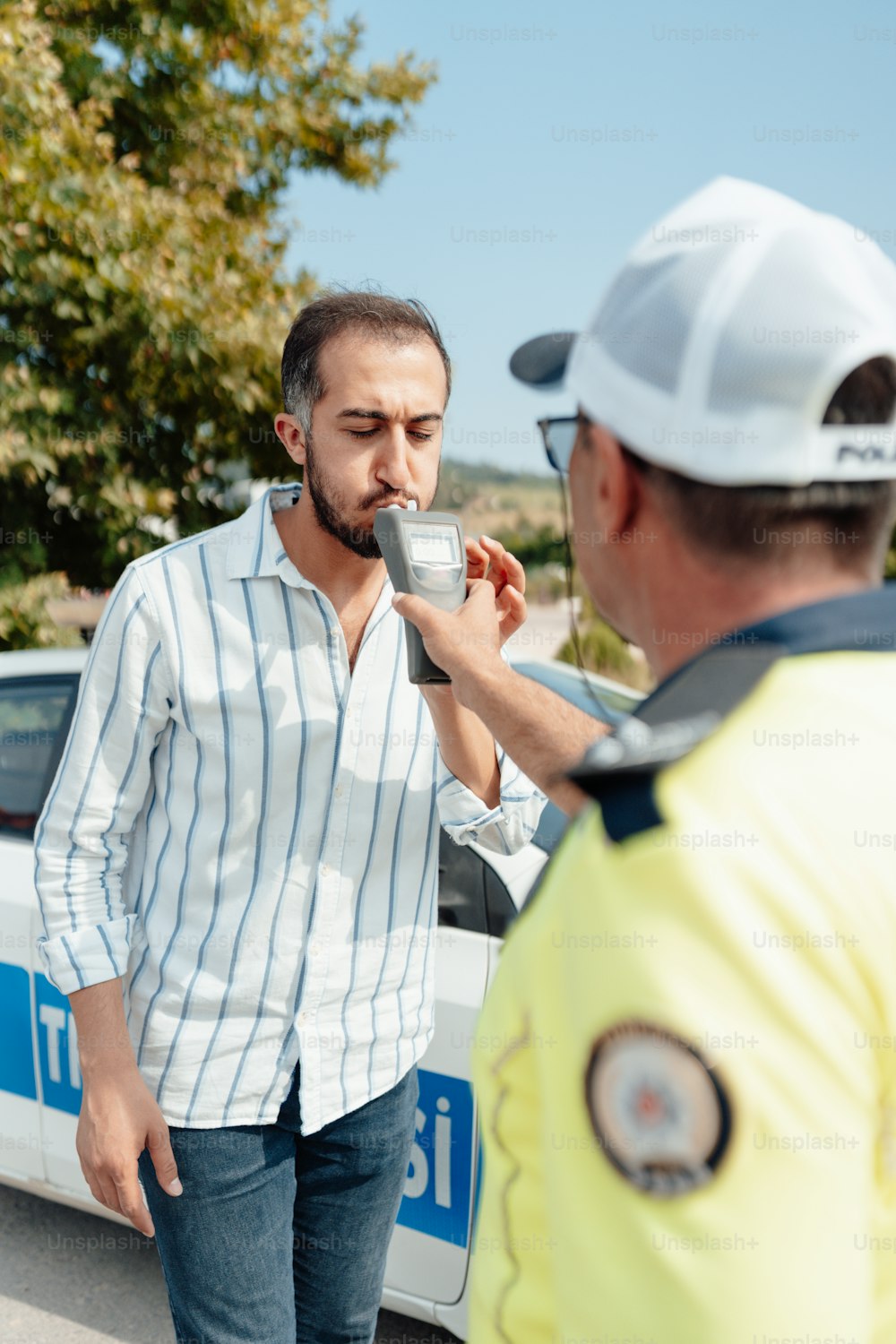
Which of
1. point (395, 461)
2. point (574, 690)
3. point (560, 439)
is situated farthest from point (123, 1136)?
point (574, 690)

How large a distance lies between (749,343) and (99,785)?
121 centimetres

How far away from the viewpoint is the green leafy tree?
5637mm

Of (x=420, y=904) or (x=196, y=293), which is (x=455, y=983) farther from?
(x=196, y=293)

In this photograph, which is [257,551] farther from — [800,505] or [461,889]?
[800,505]

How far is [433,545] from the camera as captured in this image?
1.71 meters

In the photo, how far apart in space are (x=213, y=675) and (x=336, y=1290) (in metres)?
1.00

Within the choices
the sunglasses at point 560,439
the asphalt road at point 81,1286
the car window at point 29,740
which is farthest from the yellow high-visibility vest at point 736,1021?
the car window at point 29,740

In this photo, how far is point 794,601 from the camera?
28.8 inches

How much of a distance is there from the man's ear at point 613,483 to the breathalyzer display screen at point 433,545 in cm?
90

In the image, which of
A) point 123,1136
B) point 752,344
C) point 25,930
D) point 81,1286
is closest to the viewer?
point 752,344

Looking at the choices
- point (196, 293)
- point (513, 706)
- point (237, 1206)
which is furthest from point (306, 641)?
point (196, 293)

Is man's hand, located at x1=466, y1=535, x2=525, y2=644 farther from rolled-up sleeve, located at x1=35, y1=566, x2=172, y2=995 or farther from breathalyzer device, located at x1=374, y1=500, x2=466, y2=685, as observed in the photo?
rolled-up sleeve, located at x1=35, y1=566, x2=172, y2=995

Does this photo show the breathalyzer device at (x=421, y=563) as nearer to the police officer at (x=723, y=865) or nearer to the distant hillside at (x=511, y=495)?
the distant hillside at (x=511, y=495)

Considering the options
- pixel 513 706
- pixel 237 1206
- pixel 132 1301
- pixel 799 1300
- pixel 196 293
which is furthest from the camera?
pixel 196 293
